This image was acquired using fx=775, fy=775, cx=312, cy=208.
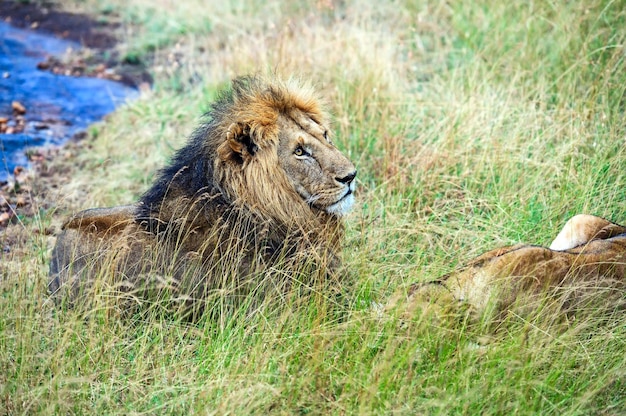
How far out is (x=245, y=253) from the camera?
4285mm

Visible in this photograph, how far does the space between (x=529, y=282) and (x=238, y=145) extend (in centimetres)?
172

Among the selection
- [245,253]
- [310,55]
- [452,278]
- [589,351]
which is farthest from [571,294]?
[310,55]

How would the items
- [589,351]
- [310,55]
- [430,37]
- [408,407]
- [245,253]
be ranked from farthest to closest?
[430,37]
[310,55]
[245,253]
[589,351]
[408,407]

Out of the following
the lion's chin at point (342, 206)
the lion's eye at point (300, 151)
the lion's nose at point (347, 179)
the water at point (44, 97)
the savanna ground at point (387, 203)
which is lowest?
the water at point (44, 97)

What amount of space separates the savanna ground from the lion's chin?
101 millimetres

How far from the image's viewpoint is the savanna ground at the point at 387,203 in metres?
3.51

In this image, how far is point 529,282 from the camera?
12.9 feet

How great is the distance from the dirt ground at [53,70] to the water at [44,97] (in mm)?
174

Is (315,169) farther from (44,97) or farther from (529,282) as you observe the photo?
(44,97)

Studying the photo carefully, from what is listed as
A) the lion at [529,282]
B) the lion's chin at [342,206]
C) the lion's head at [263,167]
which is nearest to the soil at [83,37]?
the lion's head at [263,167]

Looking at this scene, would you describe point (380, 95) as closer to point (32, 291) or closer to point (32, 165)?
point (32, 165)

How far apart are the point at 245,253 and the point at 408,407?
4.51 ft

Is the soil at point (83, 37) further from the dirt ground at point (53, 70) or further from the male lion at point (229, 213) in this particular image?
the male lion at point (229, 213)

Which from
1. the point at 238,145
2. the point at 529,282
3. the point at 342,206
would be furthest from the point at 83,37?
the point at 529,282
